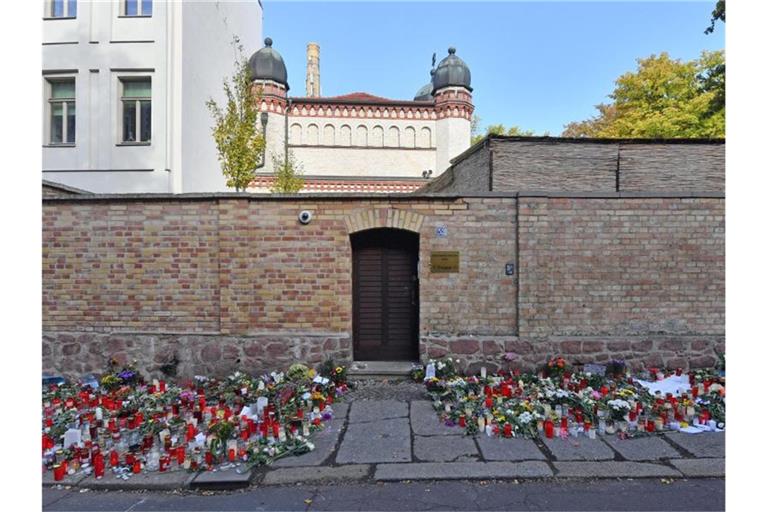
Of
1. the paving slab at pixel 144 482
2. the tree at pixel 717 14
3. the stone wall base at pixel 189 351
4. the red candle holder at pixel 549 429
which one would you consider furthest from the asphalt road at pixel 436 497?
the tree at pixel 717 14

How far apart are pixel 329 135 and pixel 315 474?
18819mm

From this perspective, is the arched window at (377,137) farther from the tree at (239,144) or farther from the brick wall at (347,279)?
the brick wall at (347,279)

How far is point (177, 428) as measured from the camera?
511 centimetres

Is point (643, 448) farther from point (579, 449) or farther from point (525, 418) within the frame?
point (525, 418)

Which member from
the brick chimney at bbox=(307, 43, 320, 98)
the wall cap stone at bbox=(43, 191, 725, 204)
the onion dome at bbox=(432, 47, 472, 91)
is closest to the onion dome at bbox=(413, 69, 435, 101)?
the onion dome at bbox=(432, 47, 472, 91)

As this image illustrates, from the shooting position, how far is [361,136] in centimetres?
2095

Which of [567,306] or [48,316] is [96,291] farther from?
[567,306]

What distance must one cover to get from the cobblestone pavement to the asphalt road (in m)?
0.09

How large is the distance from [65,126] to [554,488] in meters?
15.8

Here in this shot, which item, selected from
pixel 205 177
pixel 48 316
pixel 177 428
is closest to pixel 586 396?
pixel 177 428

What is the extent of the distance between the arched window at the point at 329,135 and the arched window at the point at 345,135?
35 cm

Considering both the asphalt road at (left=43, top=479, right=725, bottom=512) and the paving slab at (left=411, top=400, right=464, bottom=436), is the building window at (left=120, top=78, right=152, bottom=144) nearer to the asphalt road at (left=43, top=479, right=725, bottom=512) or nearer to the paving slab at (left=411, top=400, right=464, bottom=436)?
the asphalt road at (left=43, top=479, right=725, bottom=512)

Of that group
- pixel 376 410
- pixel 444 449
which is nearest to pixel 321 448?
pixel 376 410

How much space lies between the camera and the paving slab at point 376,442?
14.3ft
